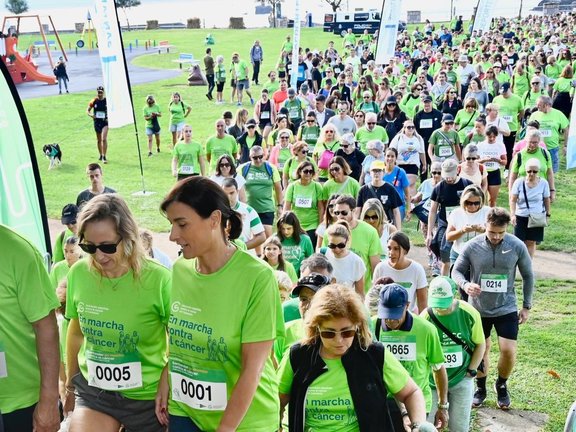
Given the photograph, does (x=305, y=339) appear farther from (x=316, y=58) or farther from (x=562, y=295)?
(x=316, y=58)

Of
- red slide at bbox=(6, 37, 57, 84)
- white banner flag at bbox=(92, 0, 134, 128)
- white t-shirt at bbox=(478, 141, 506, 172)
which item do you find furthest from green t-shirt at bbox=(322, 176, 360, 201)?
red slide at bbox=(6, 37, 57, 84)

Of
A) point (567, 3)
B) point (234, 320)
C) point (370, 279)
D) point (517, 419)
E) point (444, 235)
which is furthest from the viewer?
point (567, 3)

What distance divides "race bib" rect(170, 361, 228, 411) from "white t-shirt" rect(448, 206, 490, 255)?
5550 millimetres

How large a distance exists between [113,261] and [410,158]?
9967 mm

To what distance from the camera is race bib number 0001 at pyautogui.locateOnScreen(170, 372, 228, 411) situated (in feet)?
12.3

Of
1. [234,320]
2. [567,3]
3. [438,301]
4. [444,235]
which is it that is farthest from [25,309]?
[567,3]

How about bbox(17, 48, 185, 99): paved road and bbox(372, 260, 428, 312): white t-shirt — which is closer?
bbox(372, 260, 428, 312): white t-shirt

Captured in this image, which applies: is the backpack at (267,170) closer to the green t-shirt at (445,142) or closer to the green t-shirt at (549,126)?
the green t-shirt at (445,142)

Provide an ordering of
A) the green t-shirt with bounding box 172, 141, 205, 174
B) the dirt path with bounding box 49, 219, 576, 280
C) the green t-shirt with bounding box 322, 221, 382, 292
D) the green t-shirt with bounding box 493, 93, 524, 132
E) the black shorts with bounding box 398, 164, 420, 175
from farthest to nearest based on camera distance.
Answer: the green t-shirt with bounding box 493, 93, 524, 132 → the green t-shirt with bounding box 172, 141, 205, 174 → the black shorts with bounding box 398, 164, 420, 175 → the dirt path with bounding box 49, 219, 576, 280 → the green t-shirt with bounding box 322, 221, 382, 292

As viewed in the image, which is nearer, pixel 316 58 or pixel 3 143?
pixel 3 143

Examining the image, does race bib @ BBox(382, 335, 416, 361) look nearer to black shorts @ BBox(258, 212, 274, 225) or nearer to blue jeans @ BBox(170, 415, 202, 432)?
blue jeans @ BBox(170, 415, 202, 432)

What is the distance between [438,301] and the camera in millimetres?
6094

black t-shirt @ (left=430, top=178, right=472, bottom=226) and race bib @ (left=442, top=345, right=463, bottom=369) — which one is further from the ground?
race bib @ (left=442, top=345, right=463, bottom=369)

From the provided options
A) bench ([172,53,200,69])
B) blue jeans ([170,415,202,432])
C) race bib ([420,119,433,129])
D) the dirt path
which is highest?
blue jeans ([170,415,202,432])
